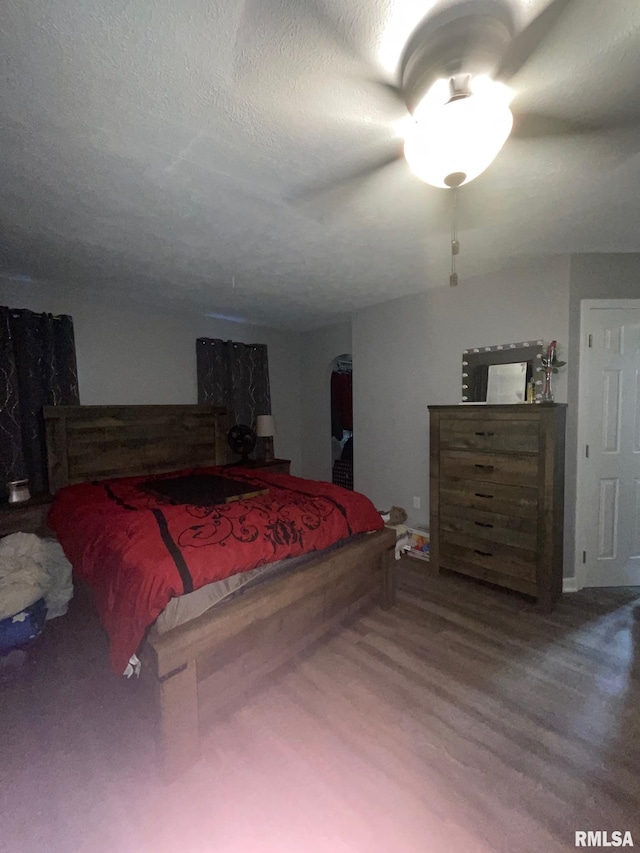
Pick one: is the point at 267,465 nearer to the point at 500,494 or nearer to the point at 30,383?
the point at 30,383

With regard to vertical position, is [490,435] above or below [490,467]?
above

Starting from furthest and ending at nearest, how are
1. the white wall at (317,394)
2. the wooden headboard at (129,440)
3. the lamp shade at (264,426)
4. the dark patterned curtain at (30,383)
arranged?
the white wall at (317,394)
the lamp shade at (264,426)
the wooden headboard at (129,440)
the dark patterned curtain at (30,383)

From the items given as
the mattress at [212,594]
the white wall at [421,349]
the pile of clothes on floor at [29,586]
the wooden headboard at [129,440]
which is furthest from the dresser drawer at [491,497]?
the pile of clothes on floor at [29,586]

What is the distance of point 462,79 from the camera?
0.97 metres

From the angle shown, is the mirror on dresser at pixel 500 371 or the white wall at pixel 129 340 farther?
the white wall at pixel 129 340

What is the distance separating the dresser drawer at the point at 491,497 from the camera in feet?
8.00

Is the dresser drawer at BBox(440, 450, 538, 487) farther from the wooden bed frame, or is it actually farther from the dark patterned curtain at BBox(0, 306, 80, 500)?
the dark patterned curtain at BBox(0, 306, 80, 500)

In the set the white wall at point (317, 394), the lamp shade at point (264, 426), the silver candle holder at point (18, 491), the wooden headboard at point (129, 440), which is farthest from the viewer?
the white wall at point (317, 394)

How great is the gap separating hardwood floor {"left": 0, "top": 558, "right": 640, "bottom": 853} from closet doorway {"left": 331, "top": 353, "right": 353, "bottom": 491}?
263cm

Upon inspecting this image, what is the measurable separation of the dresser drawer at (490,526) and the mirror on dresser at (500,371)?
0.91m

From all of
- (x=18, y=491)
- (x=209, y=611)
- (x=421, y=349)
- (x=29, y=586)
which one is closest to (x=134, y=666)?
(x=209, y=611)

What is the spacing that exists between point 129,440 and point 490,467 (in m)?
3.14

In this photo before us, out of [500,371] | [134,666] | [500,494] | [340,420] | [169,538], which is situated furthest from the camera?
[340,420]

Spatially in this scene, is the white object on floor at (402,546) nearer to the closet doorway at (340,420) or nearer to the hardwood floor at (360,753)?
the hardwood floor at (360,753)
